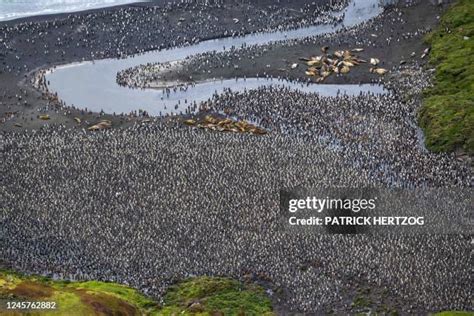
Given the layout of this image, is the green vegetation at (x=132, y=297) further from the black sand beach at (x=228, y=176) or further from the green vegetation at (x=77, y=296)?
the black sand beach at (x=228, y=176)

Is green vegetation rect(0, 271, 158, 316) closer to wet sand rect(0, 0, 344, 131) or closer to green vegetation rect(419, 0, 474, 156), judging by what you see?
wet sand rect(0, 0, 344, 131)

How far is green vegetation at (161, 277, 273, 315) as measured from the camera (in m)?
70.2

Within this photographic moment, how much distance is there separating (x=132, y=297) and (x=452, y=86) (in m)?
62.6

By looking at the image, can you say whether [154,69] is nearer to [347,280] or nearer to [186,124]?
[186,124]

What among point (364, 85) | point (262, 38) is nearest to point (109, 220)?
point (364, 85)

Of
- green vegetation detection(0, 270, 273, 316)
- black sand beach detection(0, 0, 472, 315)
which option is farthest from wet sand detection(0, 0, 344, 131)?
green vegetation detection(0, 270, 273, 316)

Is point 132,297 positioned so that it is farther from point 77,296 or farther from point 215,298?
point 215,298

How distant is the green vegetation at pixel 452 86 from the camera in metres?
97.3

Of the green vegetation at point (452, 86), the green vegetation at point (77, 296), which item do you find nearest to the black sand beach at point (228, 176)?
the green vegetation at point (77, 296)

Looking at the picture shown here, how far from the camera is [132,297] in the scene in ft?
237

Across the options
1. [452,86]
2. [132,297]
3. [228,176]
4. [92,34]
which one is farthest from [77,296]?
[92,34]

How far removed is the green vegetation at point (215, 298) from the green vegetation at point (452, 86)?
37767mm

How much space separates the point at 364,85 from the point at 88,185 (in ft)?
163

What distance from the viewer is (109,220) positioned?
→ 8319 cm
